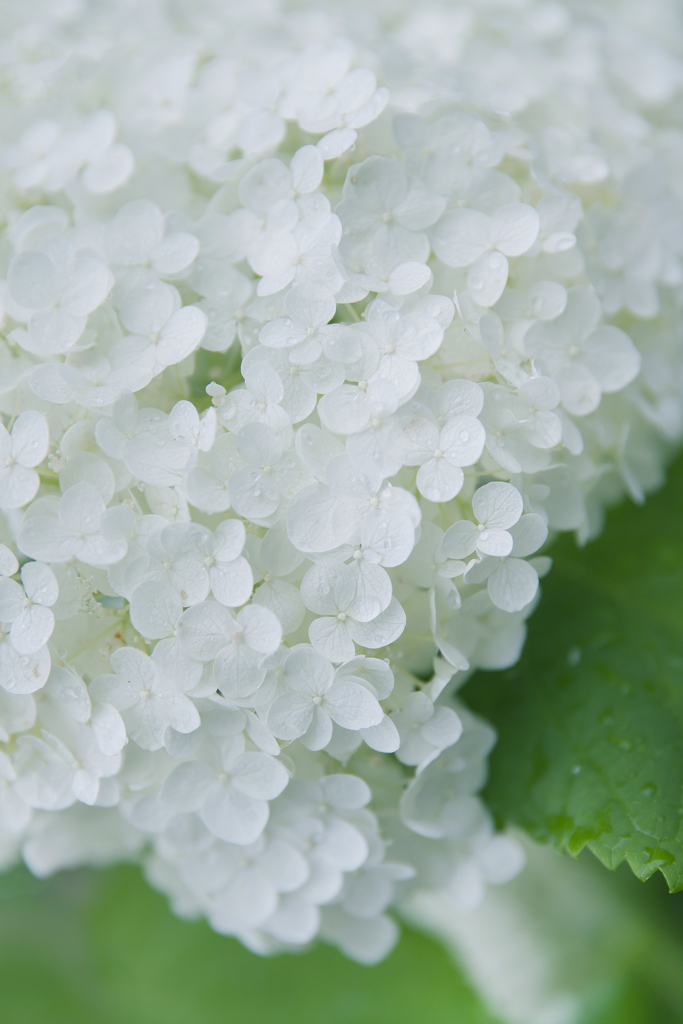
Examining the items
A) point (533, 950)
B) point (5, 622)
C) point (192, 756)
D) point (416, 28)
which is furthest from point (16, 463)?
point (533, 950)

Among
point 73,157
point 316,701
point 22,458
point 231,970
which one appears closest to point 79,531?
point 22,458

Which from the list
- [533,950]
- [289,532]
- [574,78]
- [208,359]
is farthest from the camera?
[533,950]

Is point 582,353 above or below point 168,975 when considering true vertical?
above

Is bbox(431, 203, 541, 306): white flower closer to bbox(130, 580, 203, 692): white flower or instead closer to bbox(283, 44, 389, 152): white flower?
bbox(283, 44, 389, 152): white flower

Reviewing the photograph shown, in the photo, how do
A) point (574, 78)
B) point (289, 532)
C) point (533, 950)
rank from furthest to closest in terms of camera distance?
point (533, 950) < point (574, 78) < point (289, 532)

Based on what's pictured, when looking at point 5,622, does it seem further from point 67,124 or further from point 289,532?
point 67,124

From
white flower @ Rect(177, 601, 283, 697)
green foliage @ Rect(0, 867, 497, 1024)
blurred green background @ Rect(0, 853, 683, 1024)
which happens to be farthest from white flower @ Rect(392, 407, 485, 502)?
green foliage @ Rect(0, 867, 497, 1024)

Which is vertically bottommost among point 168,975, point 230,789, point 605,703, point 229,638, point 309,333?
point 168,975

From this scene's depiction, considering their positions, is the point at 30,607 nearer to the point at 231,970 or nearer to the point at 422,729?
the point at 422,729

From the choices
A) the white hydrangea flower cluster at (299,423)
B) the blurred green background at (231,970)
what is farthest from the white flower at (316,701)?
the blurred green background at (231,970)
